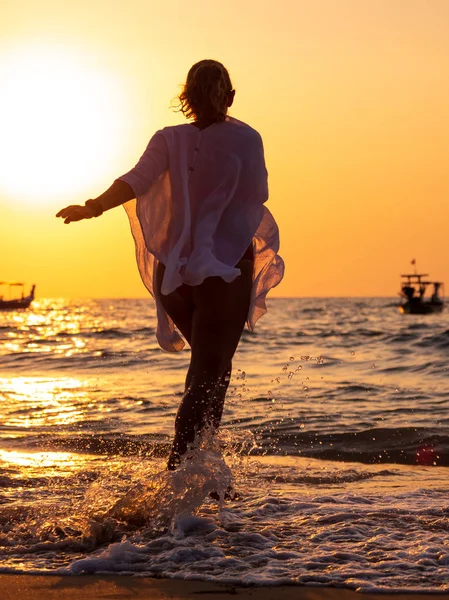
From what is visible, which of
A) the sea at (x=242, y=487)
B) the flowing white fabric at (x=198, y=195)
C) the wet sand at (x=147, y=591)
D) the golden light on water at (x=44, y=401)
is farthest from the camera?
the golden light on water at (x=44, y=401)

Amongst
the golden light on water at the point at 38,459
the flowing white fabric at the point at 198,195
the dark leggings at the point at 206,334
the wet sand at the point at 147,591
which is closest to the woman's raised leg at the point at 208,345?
the dark leggings at the point at 206,334

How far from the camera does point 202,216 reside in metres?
3.86

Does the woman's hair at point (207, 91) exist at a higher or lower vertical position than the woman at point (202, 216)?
higher

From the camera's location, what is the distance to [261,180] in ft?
13.0

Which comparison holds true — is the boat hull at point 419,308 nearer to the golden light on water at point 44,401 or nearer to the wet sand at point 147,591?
the golden light on water at point 44,401

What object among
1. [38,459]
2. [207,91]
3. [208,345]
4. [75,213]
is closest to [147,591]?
[208,345]

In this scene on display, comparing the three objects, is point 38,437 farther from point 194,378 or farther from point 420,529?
point 420,529

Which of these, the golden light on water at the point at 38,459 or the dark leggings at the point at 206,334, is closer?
the dark leggings at the point at 206,334

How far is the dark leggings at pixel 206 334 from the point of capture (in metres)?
3.84

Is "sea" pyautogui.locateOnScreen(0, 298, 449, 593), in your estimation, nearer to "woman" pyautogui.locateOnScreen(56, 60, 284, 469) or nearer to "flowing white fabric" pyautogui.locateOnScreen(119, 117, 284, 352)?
"woman" pyautogui.locateOnScreen(56, 60, 284, 469)

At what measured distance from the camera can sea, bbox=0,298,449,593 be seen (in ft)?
10.6

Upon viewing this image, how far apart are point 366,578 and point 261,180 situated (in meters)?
1.82

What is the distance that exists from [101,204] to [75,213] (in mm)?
128

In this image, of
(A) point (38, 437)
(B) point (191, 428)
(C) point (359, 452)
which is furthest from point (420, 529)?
(A) point (38, 437)
